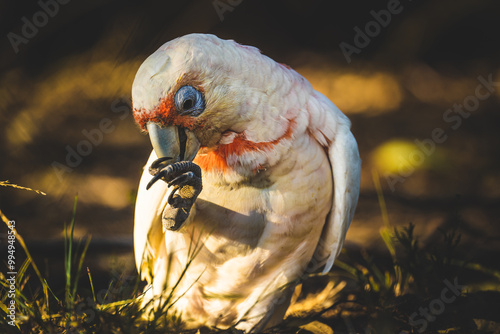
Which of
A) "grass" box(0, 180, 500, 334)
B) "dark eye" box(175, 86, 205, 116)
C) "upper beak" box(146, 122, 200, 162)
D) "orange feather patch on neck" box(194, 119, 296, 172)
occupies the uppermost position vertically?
"dark eye" box(175, 86, 205, 116)

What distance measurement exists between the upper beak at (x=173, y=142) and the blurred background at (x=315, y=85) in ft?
3.73

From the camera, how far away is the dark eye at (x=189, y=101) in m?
1.36

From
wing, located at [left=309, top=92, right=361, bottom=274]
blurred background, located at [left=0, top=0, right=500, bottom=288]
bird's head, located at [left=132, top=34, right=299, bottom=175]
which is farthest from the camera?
blurred background, located at [left=0, top=0, right=500, bottom=288]

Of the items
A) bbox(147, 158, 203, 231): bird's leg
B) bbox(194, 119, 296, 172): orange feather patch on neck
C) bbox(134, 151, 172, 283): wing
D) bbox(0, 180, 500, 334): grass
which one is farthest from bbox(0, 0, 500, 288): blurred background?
bbox(147, 158, 203, 231): bird's leg

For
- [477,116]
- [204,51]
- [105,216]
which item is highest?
[204,51]

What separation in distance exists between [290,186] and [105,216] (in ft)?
6.52

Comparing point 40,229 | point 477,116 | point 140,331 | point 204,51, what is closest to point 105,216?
point 40,229

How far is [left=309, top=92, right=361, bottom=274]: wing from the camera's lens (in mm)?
1680

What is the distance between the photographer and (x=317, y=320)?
2.01 meters

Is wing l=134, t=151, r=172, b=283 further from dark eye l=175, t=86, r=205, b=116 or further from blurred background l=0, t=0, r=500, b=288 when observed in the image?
blurred background l=0, t=0, r=500, b=288

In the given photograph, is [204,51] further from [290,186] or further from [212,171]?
[290,186]

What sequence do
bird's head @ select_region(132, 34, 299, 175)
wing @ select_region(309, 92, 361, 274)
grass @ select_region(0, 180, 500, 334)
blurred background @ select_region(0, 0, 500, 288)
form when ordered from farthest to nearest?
1. blurred background @ select_region(0, 0, 500, 288)
2. wing @ select_region(309, 92, 361, 274)
3. grass @ select_region(0, 180, 500, 334)
4. bird's head @ select_region(132, 34, 299, 175)

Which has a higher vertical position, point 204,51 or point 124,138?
point 204,51

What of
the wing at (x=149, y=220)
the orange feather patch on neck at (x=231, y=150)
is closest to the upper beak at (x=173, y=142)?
the orange feather patch on neck at (x=231, y=150)
